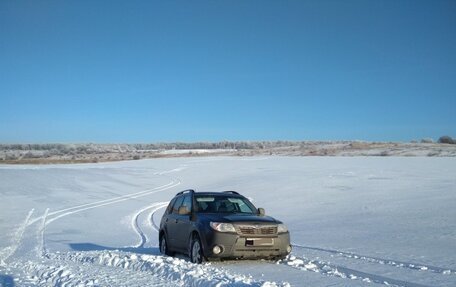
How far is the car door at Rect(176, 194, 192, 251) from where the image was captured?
11695 mm

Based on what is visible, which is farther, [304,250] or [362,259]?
[304,250]

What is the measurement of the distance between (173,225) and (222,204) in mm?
1308

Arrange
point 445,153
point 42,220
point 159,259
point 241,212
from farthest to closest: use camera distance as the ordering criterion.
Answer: point 445,153 → point 42,220 → point 241,212 → point 159,259

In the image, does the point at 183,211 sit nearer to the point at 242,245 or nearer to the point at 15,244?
the point at 242,245

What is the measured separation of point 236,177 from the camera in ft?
136

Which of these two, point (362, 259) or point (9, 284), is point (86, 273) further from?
point (362, 259)

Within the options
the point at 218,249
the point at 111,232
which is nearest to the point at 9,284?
the point at 218,249

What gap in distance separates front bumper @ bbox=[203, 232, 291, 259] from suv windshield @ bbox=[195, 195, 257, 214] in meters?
1.27

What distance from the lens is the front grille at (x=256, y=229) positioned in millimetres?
10586

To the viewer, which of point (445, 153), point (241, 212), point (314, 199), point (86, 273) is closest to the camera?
point (86, 273)

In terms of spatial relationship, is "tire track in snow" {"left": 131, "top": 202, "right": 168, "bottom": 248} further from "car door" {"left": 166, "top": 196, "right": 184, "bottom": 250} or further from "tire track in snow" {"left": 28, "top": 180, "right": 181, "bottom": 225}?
"car door" {"left": 166, "top": 196, "right": 184, "bottom": 250}

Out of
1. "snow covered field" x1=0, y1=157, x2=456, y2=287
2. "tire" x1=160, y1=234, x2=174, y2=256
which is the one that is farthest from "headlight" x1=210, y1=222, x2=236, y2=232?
"tire" x1=160, y1=234, x2=174, y2=256

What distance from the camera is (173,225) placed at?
41.2 feet

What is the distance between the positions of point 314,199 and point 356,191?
251 centimetres
